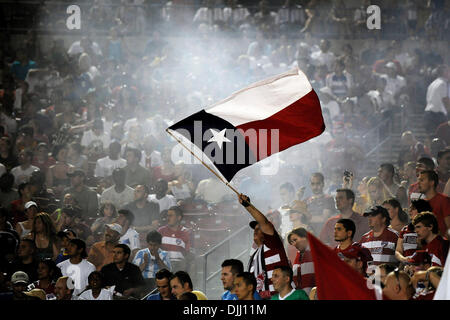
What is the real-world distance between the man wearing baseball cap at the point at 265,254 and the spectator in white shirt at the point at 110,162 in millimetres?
5958

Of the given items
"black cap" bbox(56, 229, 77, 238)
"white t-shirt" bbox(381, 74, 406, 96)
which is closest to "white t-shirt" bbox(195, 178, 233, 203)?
"black cap" bbox(56, 229, 77, 238)

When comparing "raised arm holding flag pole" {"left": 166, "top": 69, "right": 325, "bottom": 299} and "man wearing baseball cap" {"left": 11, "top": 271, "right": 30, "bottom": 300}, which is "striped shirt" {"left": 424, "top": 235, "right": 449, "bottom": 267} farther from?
"man wearing baseball cap" {"left": 11, "top": 271, "right": 30, "bottom": 300}

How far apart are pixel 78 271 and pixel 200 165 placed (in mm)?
4416

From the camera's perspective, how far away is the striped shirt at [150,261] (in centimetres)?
1062

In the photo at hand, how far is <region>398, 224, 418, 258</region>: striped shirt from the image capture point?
29.3 ft

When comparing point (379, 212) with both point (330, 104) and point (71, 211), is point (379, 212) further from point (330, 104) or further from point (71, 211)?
point (330, 104)

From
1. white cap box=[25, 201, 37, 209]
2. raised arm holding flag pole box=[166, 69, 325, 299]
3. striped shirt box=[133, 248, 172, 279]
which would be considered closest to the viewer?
raised arm holding flag pole box=[166, 69, 325, 299]

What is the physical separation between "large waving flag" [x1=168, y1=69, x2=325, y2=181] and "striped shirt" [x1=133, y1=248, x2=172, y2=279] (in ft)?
6.89

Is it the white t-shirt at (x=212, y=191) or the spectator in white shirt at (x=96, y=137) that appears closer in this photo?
the white t-shirt at (x=212, y=191)

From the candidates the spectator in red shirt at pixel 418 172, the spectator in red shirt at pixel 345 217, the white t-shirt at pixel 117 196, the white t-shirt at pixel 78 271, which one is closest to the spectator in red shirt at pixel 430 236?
the spectator in red shirt at pixel 345 217

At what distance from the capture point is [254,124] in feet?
29.7

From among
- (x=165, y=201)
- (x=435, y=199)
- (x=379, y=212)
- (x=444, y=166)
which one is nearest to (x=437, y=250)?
(x=379, y=212)

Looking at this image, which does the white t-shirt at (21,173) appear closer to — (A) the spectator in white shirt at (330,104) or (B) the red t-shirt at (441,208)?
(A) the spectator in white shirt at (330,104)
